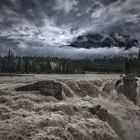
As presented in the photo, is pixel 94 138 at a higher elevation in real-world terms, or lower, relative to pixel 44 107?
lower

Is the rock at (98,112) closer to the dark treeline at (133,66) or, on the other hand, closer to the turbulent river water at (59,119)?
the turbulent river water at (59,119)

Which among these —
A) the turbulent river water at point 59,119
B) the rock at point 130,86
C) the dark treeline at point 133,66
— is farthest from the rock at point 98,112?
the dark treeline at point 133,66

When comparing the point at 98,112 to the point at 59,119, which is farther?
the point at 98,112

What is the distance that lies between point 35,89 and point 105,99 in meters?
12.8

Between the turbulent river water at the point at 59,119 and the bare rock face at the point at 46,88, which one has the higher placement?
the bare rock face at the point at 46,88

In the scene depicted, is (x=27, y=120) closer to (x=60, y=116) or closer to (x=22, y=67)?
(x=60, y=116)

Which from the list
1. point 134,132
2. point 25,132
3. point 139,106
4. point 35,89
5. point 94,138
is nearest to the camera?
point 25,132

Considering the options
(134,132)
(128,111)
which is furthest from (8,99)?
(128,111)

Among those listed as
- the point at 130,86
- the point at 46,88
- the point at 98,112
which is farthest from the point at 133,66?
the point at 98,112

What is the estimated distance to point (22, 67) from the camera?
98.9m

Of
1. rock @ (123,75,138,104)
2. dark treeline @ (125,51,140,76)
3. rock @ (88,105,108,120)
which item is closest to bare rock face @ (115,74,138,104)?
rock @ (123,75,138,104)


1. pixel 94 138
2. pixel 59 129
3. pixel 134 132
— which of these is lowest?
pixel 134 132

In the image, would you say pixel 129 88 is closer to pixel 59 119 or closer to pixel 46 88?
pixel 46 88

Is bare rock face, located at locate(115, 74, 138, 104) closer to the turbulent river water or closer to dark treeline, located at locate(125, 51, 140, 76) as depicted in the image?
the turbulent river water
